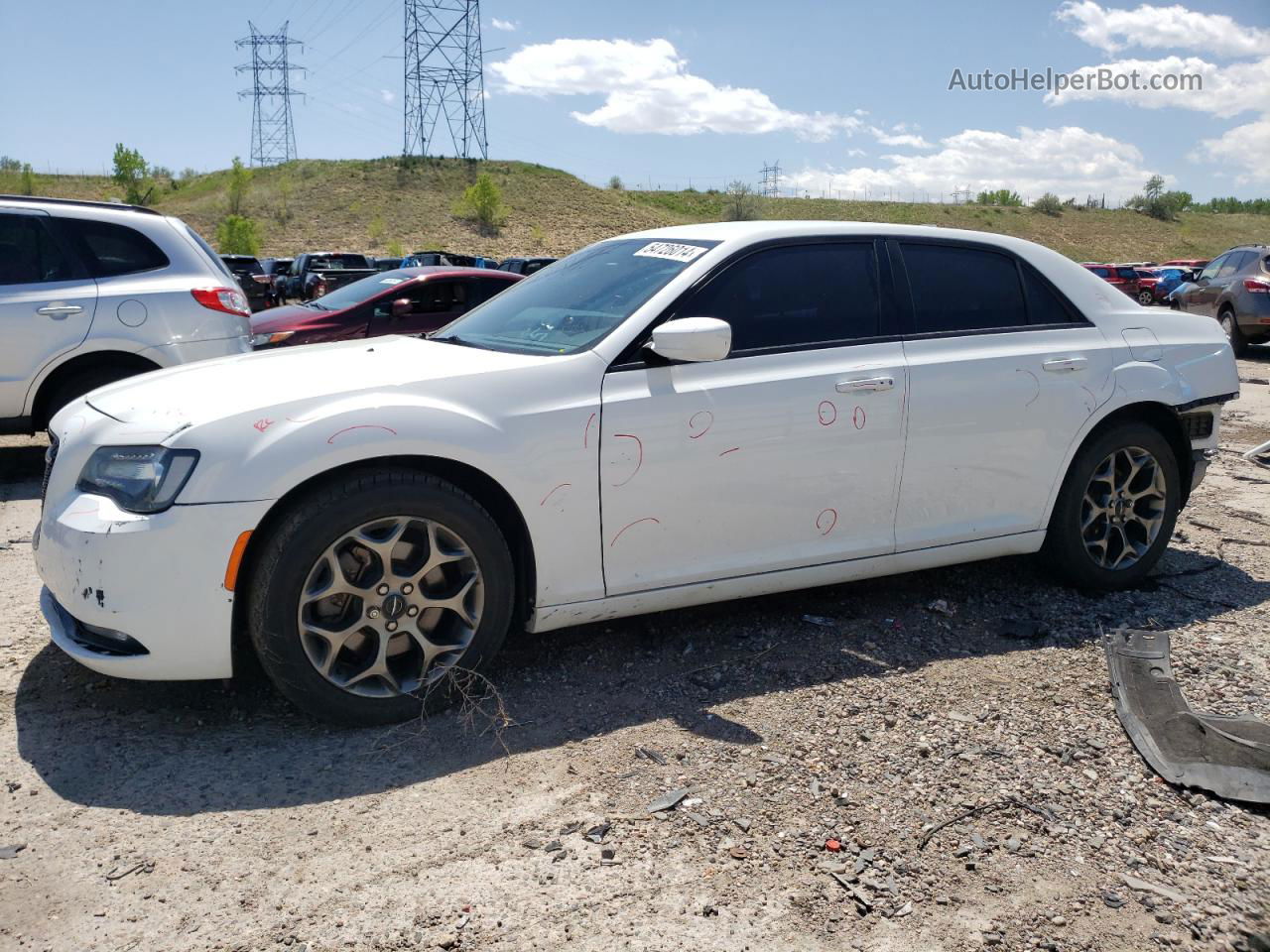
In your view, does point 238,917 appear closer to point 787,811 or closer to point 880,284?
point 787,811

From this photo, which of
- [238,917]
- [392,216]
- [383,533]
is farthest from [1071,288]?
[392,216]

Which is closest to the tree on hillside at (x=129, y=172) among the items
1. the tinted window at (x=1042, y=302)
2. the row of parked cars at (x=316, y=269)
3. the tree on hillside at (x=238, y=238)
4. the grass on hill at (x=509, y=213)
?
the grass on hill at (x=509, y=213)

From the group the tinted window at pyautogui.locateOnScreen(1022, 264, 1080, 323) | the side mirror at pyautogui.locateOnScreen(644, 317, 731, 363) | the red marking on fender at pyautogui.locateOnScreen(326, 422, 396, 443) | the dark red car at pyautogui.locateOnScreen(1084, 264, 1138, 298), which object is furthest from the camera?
the dark red car at pyautogui.locateOnScreen(1084, 264, 1138, 298)

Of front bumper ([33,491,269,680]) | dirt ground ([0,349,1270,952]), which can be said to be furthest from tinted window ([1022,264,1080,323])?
front bumper ([33,491,269,680])

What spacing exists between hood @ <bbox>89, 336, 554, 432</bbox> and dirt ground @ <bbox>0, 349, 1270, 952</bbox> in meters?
1.04

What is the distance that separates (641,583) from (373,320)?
7225mm

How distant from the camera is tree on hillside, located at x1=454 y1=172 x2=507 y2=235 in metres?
64.9

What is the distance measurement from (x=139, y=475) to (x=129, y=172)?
249 ft

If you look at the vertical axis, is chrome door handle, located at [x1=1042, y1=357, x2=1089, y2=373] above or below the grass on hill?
below

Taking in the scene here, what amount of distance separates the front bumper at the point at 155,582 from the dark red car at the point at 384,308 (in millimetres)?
6817

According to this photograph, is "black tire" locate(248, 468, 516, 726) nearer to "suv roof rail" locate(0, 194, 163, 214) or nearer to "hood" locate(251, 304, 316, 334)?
"suv roof rail" locate(0, 194, 163, 214)

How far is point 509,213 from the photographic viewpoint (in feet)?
225

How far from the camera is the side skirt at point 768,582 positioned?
362 cm

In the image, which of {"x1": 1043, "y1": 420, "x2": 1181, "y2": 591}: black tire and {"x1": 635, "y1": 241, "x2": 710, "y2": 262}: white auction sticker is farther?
{"x1": 1043, "y1": 420, "x2": 1181, "y2": 591}: black tire
